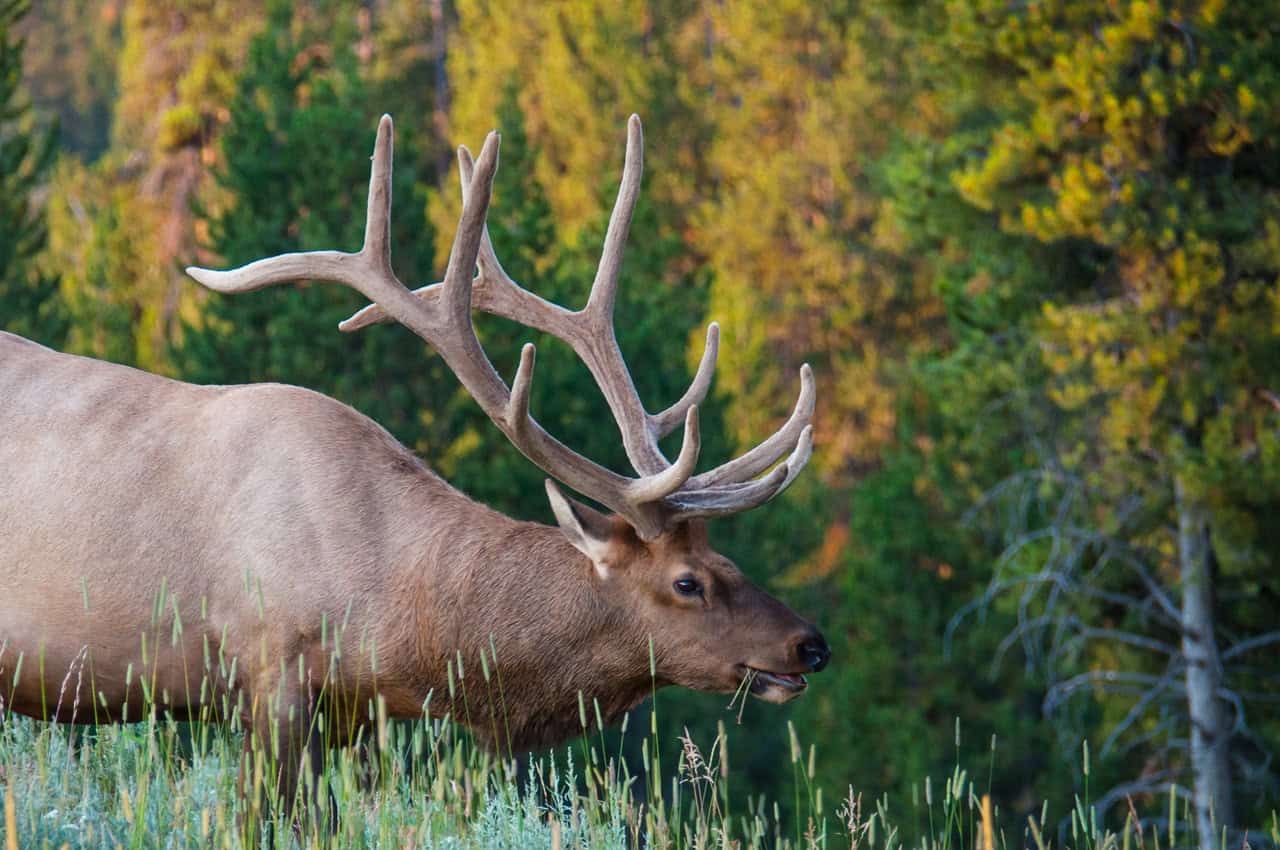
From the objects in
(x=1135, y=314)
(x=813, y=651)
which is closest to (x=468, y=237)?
(x=813, y=651)

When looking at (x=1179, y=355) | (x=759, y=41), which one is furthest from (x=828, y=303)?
(x=1179, y=355)

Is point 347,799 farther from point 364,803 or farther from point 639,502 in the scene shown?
point 639,502

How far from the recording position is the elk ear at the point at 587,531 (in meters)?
4.70

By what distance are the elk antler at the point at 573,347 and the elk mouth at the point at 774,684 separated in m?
0.43

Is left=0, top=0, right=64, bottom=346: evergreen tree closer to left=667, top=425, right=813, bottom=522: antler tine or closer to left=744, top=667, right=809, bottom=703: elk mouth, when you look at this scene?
left=667, top=425, right=813, bottom=522: antler tine

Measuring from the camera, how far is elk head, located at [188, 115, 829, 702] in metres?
4.61

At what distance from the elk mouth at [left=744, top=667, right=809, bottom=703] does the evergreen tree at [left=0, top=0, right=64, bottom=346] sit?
14.5m

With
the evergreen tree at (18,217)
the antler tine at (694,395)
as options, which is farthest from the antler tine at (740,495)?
the evergreen tree at (18,217)

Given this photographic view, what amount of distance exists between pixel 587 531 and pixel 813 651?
2.22 feet

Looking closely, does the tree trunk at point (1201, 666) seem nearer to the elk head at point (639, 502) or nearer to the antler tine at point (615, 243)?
the antler tine at point (615, 243)

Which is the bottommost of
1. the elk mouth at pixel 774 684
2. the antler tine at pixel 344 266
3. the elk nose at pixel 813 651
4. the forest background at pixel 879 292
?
the elk mouth at pixel 774 684

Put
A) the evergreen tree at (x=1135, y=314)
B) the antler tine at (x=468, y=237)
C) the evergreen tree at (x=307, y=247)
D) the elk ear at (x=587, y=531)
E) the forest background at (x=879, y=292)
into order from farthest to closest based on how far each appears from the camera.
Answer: the evergreen tree at (x=307, y=247)
the forest background at (x=879, y=292)
the evergreen tree at (x=1135, y=314)
the elk ear at (x=587, y=531)
the antler tine at (x=468, y=237)

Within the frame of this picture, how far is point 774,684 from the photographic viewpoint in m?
4.63

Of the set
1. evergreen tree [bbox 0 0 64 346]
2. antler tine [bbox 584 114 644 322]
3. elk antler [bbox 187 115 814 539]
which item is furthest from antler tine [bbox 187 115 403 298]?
evergreen tree [bbox 0 0 64 346]
